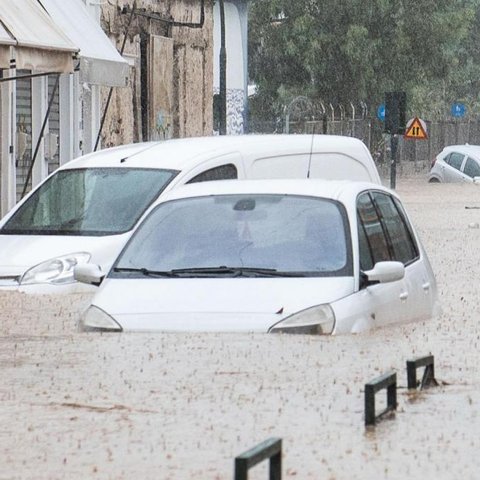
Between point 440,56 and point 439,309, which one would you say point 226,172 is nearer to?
point 439,309

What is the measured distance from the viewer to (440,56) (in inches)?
2395

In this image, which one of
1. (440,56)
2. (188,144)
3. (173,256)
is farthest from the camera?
(440,56)

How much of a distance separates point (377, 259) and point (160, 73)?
22178mm

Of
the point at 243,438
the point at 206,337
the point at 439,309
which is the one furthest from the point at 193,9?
the point at 243,438

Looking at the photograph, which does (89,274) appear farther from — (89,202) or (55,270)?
(89,202)

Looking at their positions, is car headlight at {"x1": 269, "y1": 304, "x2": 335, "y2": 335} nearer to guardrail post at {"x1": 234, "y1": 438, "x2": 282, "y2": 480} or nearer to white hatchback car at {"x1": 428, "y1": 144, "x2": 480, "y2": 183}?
guardrail post at {"x1": 234, "y1": 438, "x2": 282, "y2": 480}

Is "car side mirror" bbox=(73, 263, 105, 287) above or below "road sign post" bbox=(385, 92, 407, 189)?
above

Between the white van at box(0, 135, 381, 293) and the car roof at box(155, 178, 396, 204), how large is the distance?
2533 millimetres

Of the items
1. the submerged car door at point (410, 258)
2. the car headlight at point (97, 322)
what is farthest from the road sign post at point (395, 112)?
the car headlight at point (97, 322)

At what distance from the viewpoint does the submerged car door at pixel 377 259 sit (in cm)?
1072

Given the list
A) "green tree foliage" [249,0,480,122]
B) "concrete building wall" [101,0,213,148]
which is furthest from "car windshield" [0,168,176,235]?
"green tree foliage" [249,0,480,122]

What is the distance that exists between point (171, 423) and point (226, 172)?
305 inches

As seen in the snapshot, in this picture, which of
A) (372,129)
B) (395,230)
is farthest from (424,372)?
(372,129)

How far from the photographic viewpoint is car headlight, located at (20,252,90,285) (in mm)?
13922
